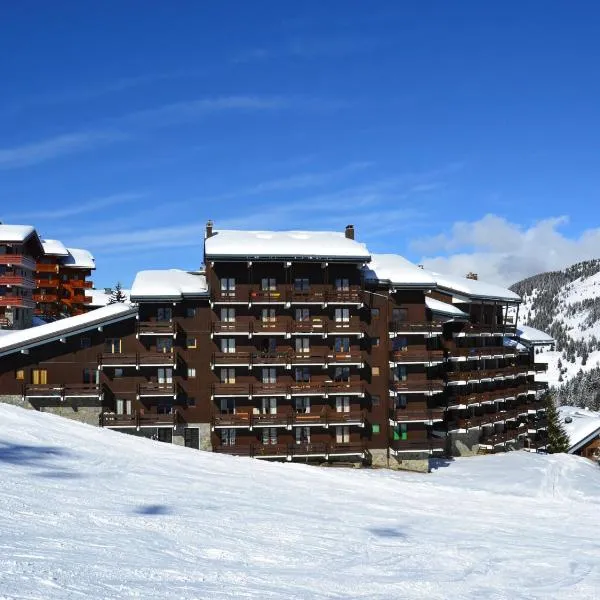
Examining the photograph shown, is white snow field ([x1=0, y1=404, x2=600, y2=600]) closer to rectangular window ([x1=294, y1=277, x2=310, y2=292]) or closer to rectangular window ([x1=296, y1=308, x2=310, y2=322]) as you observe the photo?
rectangular window ([x1=296, y1=308, x2=310, y2=322])

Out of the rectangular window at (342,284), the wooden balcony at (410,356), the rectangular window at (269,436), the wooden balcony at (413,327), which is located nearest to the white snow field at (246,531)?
the rectangular window at (269,436)

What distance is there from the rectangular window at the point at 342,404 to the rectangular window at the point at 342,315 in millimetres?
5726

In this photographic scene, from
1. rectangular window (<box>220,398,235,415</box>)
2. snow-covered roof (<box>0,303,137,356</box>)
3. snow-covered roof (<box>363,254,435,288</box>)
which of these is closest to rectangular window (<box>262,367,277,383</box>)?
rectangular window (<box>220,398,235,415</box>)

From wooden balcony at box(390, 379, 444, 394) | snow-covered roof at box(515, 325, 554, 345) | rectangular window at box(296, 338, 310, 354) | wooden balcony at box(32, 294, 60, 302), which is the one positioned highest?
wooden balcony at box(32, 294, 60, 302)

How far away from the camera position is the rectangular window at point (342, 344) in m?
44.4

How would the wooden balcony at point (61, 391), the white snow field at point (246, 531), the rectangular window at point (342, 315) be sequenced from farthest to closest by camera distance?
the rectangular window at point (342, 315) → the wooden balcony at point (61, 391) → the white snow field at point (246, 531)

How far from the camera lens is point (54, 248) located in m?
80.8

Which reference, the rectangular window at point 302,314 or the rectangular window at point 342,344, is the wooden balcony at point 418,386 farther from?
the rectangular window at point 302,314

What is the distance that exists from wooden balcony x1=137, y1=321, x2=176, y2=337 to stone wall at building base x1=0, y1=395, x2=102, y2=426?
593 cm

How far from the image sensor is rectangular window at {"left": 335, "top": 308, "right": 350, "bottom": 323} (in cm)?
4450

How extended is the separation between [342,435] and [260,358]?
27.9 ft

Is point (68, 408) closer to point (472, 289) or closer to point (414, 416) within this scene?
point (414, 416)

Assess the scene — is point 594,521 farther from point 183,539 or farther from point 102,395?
point 102,395

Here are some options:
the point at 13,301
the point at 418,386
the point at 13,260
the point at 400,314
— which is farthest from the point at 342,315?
the point at 13,260
